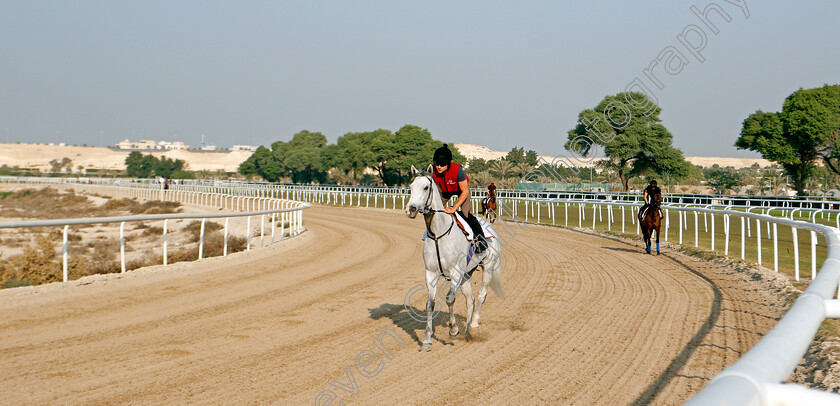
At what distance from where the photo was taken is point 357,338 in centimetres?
632

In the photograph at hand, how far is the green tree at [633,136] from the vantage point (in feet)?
100

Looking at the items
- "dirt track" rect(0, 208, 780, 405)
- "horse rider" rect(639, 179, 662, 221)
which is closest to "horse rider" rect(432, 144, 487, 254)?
"dirt track" rect(0, 208, 780, 405)

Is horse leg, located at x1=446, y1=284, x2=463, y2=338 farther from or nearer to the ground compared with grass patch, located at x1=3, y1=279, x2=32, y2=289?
farther from the ground

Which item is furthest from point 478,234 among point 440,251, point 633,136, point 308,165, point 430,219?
point 308,165

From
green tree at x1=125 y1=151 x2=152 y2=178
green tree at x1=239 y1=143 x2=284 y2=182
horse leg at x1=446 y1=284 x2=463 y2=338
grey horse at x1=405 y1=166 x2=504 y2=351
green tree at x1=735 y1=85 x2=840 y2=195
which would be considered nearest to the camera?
grey horse at x1=405 y1=166 x2=504 y2=351

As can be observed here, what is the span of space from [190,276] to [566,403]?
27.6 feet

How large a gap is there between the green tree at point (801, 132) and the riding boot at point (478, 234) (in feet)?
151

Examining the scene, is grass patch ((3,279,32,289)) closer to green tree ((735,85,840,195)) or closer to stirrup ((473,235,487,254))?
stirrup ((473,235,487,254))

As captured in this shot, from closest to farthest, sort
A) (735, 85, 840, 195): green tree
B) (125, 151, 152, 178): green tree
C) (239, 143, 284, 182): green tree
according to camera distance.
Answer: (735, 85, 840, 195): green tree
(239, 143, 284, 182): green tree
(125, 151, 152, 178): green tree

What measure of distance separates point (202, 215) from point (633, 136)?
100 feet

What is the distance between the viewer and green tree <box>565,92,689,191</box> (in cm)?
3053

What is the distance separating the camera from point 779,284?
9.35 m

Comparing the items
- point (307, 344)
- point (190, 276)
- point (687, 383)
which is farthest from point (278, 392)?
point (190, 276)

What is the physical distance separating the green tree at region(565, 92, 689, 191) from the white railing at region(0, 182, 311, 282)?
549 inches
